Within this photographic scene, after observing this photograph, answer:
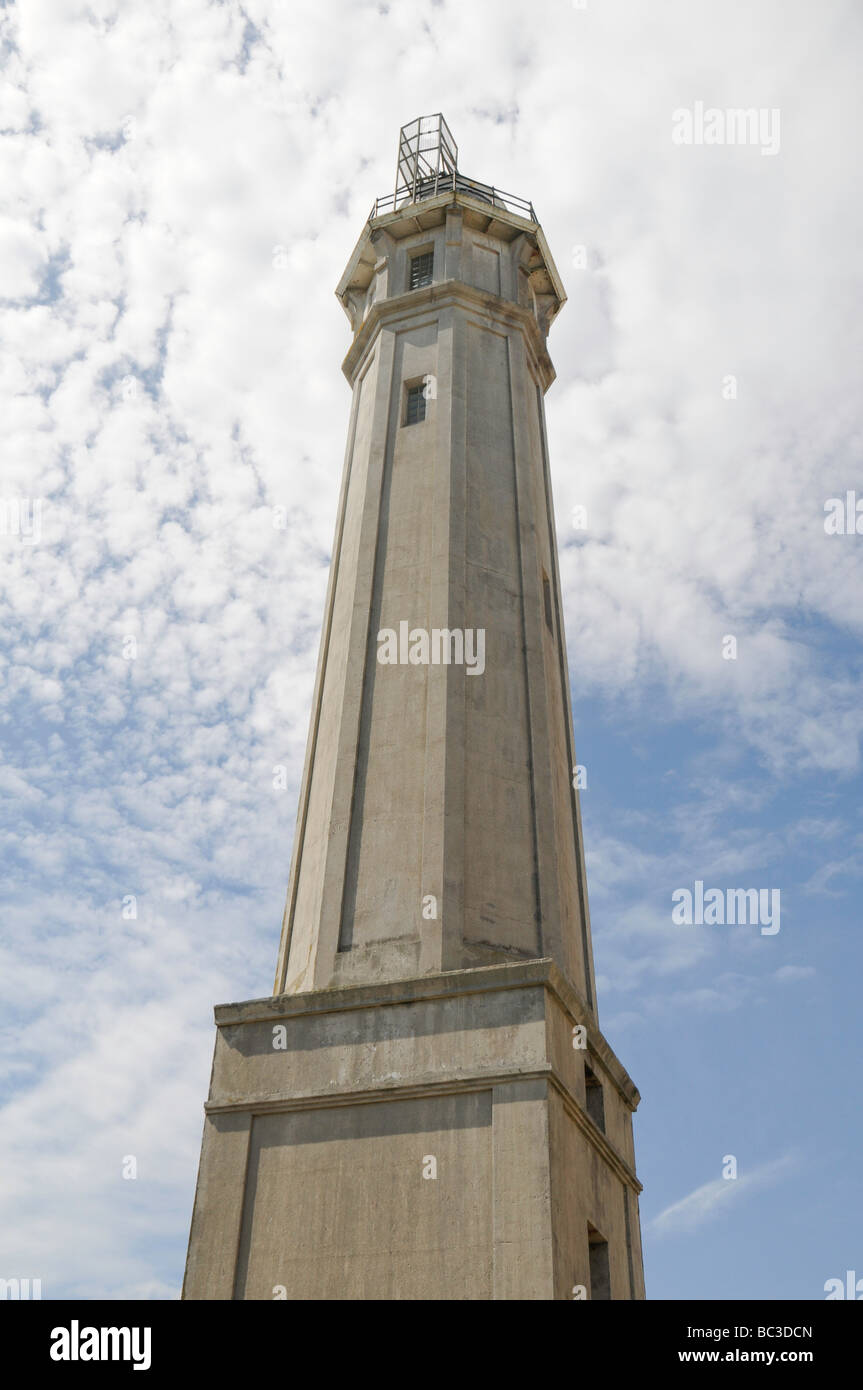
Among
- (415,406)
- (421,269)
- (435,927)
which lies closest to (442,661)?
(435,927)

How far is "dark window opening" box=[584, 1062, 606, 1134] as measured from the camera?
2010 cm

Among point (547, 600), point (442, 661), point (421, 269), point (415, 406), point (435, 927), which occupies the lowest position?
point (435, 927)

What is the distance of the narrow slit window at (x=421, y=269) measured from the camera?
30578 millimetres

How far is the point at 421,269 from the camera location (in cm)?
3097

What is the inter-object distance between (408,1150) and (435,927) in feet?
11.5

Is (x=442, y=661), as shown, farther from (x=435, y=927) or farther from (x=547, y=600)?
(x=435, y=927)

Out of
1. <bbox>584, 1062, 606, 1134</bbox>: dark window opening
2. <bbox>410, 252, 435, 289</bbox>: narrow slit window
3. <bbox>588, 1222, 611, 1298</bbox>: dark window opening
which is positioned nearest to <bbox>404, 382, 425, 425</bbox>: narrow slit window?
<bbox>410, 252, 435, 289</bbox>: narrow slit window

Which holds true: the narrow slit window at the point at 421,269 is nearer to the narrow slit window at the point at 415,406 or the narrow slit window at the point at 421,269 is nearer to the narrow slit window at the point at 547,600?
the narrow slit window at the point at 415,406

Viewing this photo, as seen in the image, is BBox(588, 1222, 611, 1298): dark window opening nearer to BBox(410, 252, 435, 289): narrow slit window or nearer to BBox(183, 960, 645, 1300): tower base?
BBox(183, 960, 645, 1300): tower base

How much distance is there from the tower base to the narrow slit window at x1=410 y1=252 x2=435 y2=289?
61.4 ft

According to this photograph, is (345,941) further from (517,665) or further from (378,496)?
(378,496)

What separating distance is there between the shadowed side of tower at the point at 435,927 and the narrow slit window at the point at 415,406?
0.18ft
